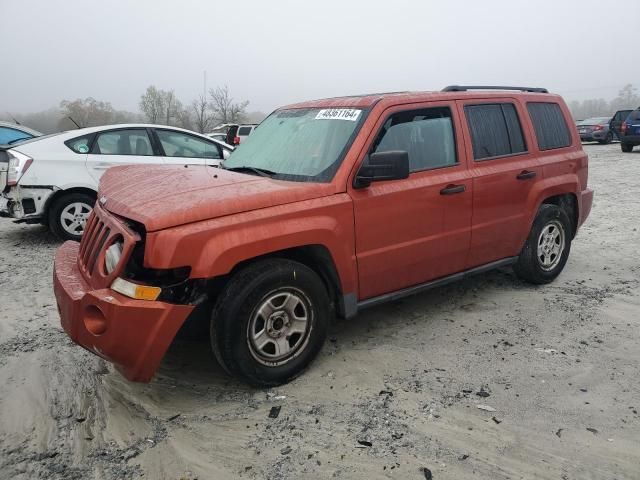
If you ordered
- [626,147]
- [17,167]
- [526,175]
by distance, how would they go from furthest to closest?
[626,147], [17,167], [526,175]

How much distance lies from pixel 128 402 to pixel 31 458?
591mm

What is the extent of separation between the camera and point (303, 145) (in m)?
3.70

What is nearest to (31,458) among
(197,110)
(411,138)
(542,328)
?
(411,138)

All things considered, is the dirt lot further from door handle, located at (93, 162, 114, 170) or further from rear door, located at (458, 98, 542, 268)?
door handle, located at (93, 162, 114, 170)

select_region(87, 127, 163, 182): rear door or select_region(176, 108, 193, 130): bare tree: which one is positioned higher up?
select_region(176, 108, 193, 130): bare tree

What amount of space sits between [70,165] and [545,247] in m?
5.71

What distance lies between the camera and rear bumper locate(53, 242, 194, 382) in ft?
8.59

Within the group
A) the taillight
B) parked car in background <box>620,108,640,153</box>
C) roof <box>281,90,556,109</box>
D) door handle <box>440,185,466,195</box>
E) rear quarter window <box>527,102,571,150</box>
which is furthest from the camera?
parked car in background <box>620,108,640,153</box>

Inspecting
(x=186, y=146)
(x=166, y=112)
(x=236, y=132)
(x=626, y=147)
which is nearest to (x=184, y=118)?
(x=166, y=112)

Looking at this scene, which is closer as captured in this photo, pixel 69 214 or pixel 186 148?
pixel 69 214

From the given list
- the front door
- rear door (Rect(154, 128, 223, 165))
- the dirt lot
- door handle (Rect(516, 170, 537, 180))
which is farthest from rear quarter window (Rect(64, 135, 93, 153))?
door handle (Rect(516, 170, 537, 180))

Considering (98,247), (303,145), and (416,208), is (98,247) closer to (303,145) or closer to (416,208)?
(303,145)

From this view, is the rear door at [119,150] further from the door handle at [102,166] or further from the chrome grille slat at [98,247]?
the chrome grille slat at [98,247]

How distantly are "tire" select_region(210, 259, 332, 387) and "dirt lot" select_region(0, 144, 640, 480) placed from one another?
17 cm
